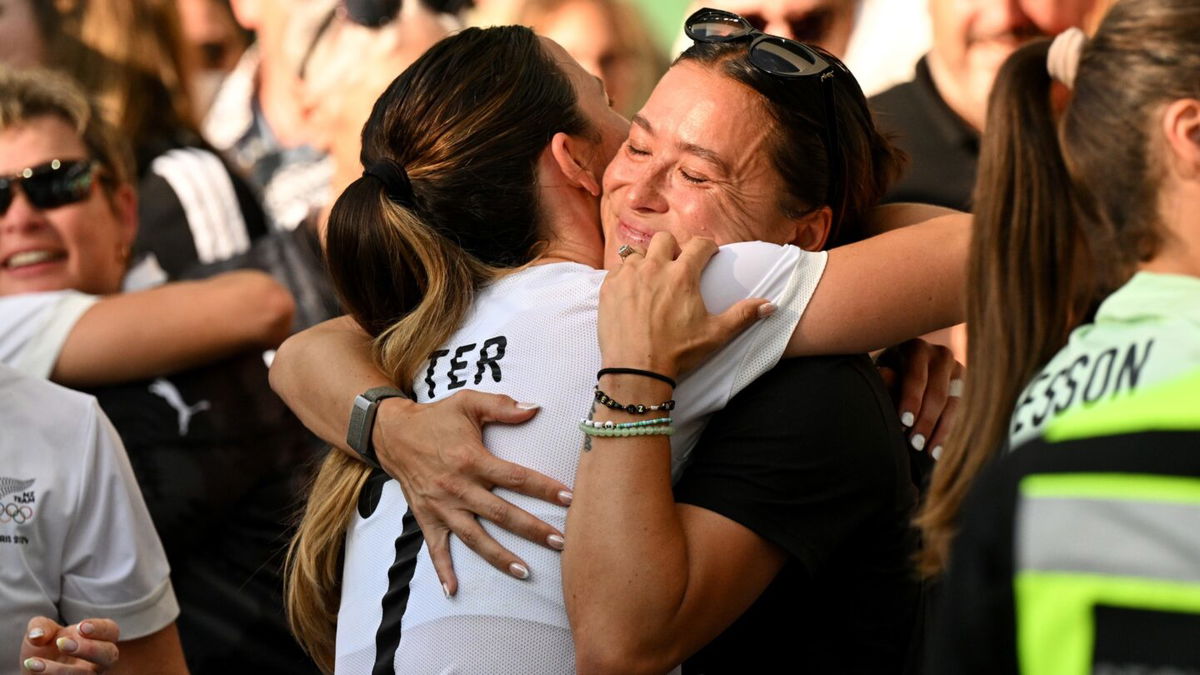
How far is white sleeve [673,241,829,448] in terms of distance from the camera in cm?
180

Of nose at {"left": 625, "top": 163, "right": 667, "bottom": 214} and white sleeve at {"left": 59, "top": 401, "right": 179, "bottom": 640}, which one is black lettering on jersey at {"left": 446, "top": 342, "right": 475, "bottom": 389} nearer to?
nose at {"left": 625, "top": 163, "right": 667, "bottom": 214}

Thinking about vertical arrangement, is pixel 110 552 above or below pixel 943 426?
below

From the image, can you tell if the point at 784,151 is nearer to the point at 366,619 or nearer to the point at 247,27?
the point at 366,619

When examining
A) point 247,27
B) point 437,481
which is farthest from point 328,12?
point 437,481

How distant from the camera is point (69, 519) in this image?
2.40 m

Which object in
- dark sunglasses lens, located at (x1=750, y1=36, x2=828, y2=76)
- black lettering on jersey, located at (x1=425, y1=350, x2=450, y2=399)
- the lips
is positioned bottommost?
the lips

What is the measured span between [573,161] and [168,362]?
157 cm

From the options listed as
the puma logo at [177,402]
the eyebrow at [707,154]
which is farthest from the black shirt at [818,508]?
the puma logo at [177,402]

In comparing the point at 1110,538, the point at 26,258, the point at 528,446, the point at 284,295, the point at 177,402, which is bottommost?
the point at 177,402

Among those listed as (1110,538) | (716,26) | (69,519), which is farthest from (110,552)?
(1110,538)

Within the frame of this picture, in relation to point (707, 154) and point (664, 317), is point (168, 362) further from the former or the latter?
point (664, 317)

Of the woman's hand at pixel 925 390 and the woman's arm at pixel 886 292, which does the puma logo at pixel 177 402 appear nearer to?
the woman's hand at pixel 925 390

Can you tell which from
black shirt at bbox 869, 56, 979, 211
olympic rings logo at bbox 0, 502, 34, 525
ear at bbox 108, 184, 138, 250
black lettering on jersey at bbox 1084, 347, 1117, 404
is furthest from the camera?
ear at bbox 108, 184, 138, 250

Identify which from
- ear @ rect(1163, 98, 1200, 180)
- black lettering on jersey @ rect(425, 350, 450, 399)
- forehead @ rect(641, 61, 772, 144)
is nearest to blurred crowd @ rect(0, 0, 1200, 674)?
ear @ rect(1163, 98, 1200, 180)
